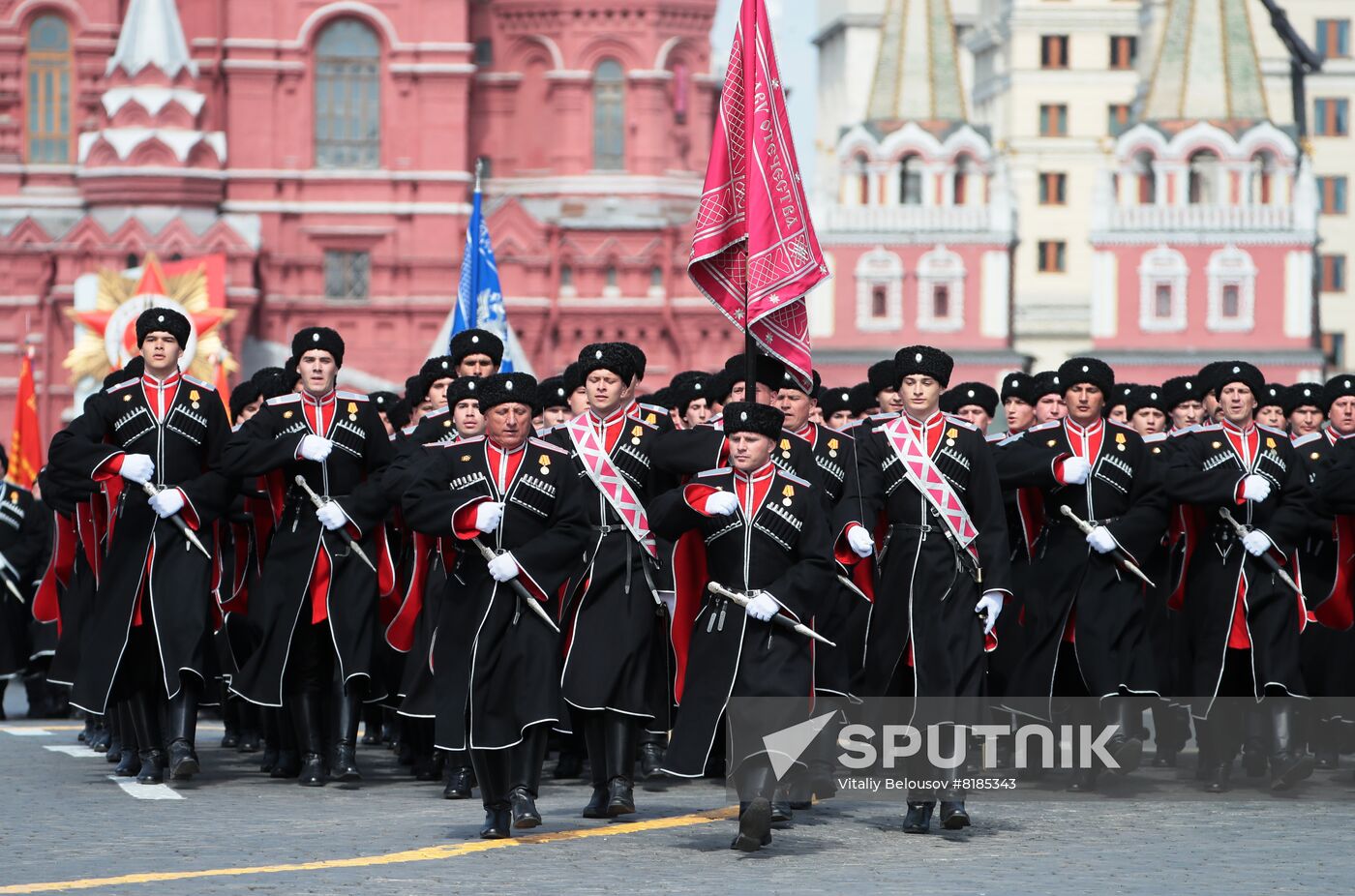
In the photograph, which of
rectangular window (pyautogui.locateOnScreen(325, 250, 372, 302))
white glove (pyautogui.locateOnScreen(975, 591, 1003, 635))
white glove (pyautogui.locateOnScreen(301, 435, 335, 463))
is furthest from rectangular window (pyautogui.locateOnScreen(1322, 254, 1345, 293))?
white glove (pyautogui.locateOnScreen(975, 591, 1003, 635))

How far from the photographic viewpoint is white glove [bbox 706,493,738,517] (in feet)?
34.6

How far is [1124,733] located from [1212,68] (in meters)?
53.8

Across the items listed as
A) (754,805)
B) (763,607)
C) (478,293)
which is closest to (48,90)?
(478,293)

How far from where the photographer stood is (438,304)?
180 feet

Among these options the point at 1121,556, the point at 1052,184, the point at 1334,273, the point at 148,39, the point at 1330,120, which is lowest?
the point at 1121,556

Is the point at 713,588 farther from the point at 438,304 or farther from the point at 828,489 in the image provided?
the point at 438,304

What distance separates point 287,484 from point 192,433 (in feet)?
1.71

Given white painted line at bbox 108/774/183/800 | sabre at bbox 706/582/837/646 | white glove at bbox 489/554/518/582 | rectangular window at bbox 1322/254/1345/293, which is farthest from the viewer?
rectangular window at bbox 1322/254/1345/293

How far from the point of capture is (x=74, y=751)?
15.1 meters

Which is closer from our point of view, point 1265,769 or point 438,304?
point 1265,769

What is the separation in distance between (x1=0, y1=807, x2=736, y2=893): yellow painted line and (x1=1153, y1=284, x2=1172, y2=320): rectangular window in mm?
53764

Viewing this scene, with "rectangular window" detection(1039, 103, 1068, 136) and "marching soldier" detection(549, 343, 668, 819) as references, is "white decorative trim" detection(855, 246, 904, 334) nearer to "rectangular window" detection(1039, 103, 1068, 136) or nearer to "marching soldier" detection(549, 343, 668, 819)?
"rectangular window" detection(1039, 103, 1068, 136)

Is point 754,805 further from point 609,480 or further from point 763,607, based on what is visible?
point 609,480

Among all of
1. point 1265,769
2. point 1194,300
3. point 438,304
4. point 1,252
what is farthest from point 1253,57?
point 1265,769
